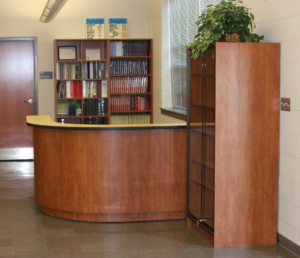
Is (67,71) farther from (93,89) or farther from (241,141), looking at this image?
(241,141)

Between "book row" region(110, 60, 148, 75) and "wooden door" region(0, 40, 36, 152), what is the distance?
159 cm

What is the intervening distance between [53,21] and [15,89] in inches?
56.2

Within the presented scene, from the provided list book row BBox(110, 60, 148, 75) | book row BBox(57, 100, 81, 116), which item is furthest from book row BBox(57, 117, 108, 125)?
book row BBox(110, 60, 148, 75)

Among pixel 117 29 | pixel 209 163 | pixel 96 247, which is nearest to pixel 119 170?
pixel 96 247

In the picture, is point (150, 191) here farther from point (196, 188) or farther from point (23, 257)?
point (23, 257)

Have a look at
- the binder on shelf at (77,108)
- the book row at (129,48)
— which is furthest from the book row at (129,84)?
the binder on shelf at (77,108)

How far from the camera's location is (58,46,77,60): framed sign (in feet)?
22.5

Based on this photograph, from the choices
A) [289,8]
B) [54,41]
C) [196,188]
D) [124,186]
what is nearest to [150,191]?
[124,186]

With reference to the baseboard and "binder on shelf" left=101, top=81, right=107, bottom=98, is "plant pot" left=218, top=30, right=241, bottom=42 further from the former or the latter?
"binder on shelf" left=101, top=81, right=107, bottom=98

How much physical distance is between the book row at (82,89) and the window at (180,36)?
1396 mm

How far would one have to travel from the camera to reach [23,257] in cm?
322

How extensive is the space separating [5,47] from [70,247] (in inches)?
190

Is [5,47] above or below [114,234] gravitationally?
above

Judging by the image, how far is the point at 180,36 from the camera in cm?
600
